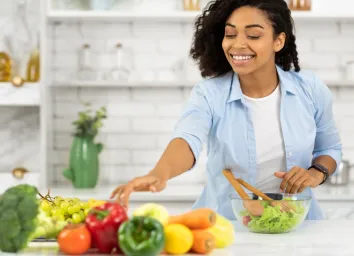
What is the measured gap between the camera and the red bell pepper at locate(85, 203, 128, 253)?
1.70m

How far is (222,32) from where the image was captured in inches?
106

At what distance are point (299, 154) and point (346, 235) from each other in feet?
1.87

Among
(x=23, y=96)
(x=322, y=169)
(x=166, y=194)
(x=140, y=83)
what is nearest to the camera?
(x=322, y=169)

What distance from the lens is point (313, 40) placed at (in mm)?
4449

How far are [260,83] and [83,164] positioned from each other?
172cm

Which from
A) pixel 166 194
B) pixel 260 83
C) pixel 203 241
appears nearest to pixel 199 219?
pixel 203 241

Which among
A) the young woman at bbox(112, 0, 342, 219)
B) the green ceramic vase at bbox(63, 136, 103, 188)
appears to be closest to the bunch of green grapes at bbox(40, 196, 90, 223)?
the young woman at bbox(112, 0, 342, 219)

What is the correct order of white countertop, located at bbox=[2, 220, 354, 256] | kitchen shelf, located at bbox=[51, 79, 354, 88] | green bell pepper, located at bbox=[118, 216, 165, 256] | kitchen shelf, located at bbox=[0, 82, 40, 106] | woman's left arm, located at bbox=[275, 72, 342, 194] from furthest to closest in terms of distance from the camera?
kitchen shelf, located at bbox=[51, 79, 354, 88] < kitchen shelf, located at bbox=[0, 82, 40, 106] < woman's left arm, located at bbox=[275, 72, 342, 194] < white countertop, located at bbox=[2, 220, 354, 256] < green bell pepper, located at bbox=[118, 216, 165, 256]

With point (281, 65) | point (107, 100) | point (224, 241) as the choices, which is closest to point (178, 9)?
point (107, 100)

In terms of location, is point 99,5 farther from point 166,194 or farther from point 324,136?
point 324,136

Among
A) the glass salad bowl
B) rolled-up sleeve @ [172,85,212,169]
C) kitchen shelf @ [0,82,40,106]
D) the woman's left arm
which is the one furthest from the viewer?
kitchen shelf @ [0,82,40,106]

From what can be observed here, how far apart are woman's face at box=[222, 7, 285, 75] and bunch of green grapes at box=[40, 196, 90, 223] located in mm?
829

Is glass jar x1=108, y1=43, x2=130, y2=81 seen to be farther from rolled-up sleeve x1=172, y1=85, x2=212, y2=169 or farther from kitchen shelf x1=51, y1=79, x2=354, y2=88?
rolled-up sleeve x1=172, y1=85, x2=212, y2=169

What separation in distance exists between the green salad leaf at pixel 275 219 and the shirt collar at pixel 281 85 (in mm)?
589
